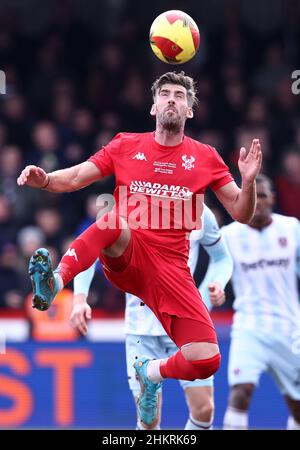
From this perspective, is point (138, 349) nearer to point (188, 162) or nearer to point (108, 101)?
point (188, 162)

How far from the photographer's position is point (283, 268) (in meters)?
9.63

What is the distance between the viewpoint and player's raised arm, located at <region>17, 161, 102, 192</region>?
23.1ft

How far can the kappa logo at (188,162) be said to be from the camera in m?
7.33

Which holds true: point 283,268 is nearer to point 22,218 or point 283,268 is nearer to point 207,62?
point 22,218

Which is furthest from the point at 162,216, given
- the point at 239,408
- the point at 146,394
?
the point at 239,408

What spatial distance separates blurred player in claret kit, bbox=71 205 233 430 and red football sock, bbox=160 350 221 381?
667mm

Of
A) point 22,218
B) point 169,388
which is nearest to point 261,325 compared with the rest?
point 169,388

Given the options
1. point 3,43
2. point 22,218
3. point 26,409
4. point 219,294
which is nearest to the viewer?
point 219,294

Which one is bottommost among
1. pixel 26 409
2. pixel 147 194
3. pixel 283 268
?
pixel 26 409

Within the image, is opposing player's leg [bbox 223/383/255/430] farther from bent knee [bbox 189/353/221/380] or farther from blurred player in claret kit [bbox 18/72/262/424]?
bent knee [bbox 189/353/221/380]

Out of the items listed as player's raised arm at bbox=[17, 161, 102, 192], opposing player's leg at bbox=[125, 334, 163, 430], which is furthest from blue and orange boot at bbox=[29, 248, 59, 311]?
opposing player's leg at bbox=[125, 334, 163, 430]

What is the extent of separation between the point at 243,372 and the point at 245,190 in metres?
2.63

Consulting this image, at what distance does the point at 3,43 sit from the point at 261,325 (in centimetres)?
664

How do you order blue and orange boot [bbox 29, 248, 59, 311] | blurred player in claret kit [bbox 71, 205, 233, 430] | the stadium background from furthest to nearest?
1. the stadium background
2. blurred player in claret kit [bbox 71, 205, 233, 430]
3. blue and orange boot [bbox 29, 248, 59, 311]
